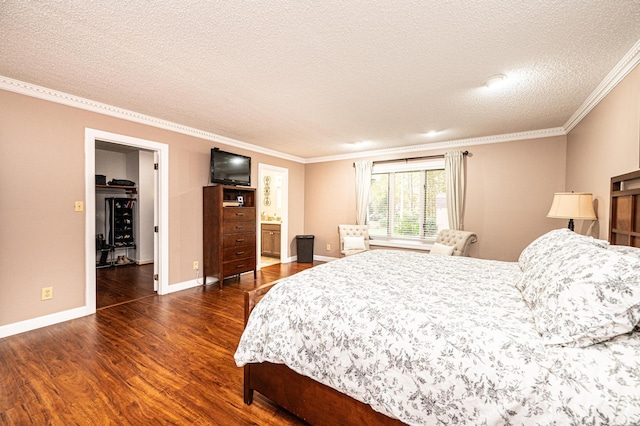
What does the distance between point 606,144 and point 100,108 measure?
5.56m

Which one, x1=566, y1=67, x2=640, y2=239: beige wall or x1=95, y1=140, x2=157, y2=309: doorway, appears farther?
x1=95, y1=140, x2=157, y2=309: doorway

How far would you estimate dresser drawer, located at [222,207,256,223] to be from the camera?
4.37m

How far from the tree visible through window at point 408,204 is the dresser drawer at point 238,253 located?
2.60 meters

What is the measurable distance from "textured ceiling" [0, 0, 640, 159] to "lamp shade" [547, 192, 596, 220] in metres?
1.11

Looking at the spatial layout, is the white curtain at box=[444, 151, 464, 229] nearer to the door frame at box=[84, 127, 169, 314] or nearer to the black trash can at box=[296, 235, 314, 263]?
the black trash can at box=[296, 235, 314, 263]

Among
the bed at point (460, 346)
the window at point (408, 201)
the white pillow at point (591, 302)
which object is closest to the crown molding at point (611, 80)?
the bed at point (460, 346)

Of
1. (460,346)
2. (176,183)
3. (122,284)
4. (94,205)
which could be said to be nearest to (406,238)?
(176,183)

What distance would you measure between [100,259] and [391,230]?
6205 millimetres

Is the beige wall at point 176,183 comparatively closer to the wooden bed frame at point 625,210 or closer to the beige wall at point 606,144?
the beige wall at point 606,144

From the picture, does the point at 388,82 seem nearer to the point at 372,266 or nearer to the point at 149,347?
the point at 372,266

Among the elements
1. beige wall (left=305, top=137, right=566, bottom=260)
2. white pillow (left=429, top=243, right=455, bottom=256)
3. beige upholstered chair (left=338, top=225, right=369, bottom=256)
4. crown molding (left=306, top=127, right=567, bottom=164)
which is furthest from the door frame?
beige wall (left=305, top=137, right=566, bottom=260)

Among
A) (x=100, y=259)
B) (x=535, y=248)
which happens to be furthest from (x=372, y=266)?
(x=100, y=259)

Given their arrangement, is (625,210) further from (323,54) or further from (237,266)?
(237,266)

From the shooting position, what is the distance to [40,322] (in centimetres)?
291
